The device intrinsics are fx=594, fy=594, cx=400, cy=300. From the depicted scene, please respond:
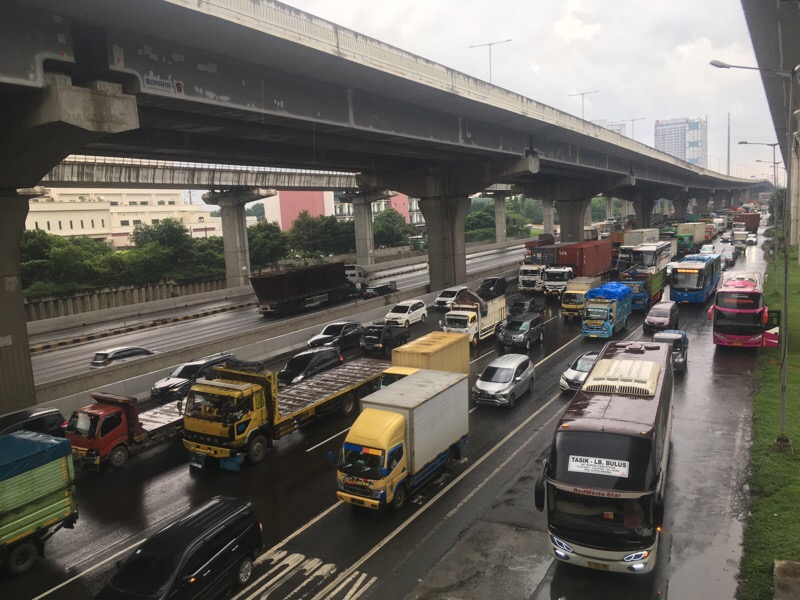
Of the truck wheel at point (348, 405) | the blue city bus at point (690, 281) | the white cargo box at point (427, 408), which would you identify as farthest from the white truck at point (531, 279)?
the white cargo box at point (427, 408)

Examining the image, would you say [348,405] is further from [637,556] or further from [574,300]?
[574,300]

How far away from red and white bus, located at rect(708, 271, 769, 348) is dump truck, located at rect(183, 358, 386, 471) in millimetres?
19495

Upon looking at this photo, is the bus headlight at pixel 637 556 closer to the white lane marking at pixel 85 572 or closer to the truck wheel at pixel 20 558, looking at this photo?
the white lane marking at pixel 85 572

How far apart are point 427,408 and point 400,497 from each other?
7.33ft

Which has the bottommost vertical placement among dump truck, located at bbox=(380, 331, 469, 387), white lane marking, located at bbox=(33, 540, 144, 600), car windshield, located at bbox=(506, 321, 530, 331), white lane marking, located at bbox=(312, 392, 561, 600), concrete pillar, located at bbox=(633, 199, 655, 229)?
white lane marking, located at bbox=(33, 540, 144, 600)

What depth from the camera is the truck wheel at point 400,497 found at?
556 inches

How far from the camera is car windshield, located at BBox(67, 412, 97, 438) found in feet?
57.2

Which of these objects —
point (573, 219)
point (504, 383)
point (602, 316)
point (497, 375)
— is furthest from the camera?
point (573, 219)

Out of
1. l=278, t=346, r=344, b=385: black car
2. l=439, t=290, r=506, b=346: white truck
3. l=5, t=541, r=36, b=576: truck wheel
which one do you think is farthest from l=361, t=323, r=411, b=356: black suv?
l=5, t=541, r=36, b=576: truck wheel

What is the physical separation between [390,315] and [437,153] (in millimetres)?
A: 11897

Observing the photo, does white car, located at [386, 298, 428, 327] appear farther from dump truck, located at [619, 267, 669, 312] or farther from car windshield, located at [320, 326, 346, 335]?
dump truck, located at [619, 267, 669, 312]

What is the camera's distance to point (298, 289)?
1799 inches

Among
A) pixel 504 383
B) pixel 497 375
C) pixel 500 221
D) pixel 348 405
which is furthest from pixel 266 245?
pixel 504 383

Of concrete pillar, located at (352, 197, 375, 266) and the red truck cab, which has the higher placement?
concrete pillar, located at (352, 197, 375, 266)
